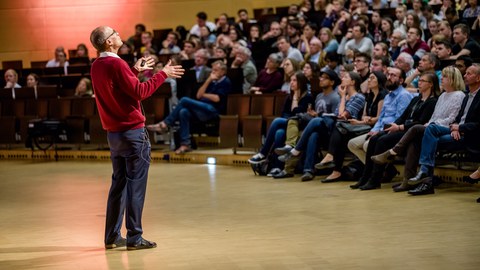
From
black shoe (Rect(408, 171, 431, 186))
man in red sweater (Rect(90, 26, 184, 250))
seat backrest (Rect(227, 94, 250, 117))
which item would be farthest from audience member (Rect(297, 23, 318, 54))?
man in red sweater (Rect(90, 26, 184, 250))

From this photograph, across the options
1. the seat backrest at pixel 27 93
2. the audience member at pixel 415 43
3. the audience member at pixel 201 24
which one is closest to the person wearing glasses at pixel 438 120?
the audience member at pixel 415 43

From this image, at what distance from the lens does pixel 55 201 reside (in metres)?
6.41

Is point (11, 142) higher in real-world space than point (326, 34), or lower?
lower

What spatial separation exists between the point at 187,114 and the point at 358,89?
2213mm

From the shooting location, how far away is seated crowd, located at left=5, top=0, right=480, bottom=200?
6.17m

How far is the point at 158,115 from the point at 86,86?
51.7 inches

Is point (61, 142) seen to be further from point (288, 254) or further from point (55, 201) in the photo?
point (288, 254)

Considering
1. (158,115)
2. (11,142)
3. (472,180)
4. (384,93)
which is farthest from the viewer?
(11,142)

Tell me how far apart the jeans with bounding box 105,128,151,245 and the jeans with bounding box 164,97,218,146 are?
4.26 m

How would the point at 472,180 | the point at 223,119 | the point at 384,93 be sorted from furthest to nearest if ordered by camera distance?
the point at 223,119, the point at 384,93, the point at 472,180

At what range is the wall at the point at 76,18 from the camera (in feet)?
46.2

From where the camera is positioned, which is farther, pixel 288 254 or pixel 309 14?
pixel 309 14

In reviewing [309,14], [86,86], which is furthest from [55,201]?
[309,14]

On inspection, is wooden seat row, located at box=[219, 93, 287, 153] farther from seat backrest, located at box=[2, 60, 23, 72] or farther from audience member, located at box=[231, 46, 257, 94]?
seat backrest, located at box=[2, 60, 23, 72]
